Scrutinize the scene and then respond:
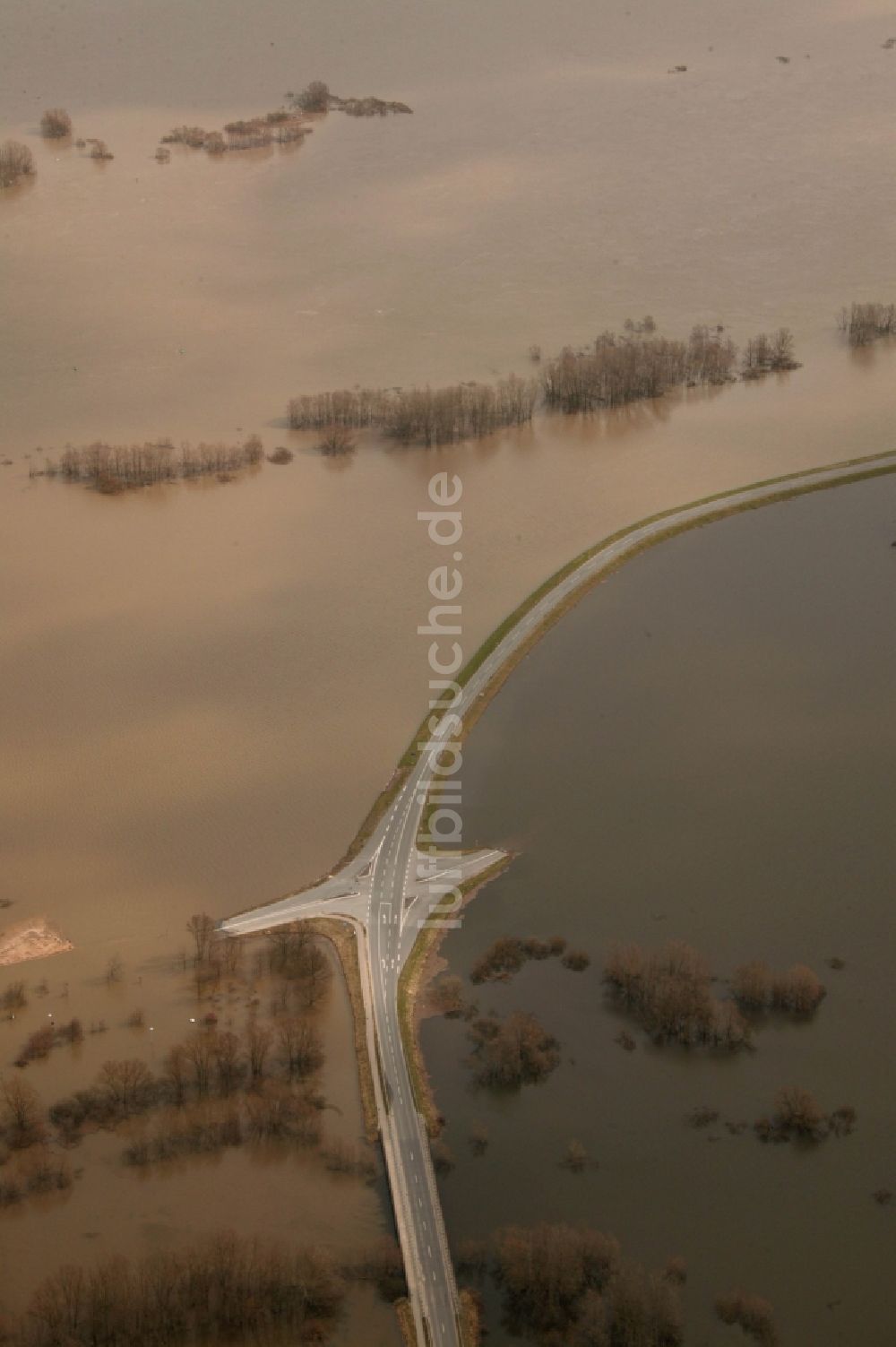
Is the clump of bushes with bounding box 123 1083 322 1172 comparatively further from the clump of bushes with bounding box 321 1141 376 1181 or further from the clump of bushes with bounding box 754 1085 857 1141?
the clump of bushes with bounding box 754 1085 857 1141

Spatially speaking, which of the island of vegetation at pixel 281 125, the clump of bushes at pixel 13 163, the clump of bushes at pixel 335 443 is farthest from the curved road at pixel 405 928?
the island of vegetation at pixel 281 125

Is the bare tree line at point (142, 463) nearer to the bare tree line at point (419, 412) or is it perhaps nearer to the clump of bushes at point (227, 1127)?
the bare tree line at point (419, 412)

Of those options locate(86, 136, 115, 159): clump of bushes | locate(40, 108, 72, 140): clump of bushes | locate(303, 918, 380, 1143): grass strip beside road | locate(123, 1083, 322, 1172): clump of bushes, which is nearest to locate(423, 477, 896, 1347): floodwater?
locate(303, 918, 380, 1143): grass strip beside road

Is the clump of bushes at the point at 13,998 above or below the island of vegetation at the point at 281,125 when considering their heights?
below

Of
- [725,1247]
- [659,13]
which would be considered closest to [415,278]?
[659,13]

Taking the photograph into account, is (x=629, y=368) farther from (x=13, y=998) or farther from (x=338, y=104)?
(x=13, y=998)

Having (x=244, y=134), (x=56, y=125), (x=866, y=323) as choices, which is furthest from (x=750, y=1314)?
(x=56, y=125)

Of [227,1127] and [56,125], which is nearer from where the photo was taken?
[227,1127]
